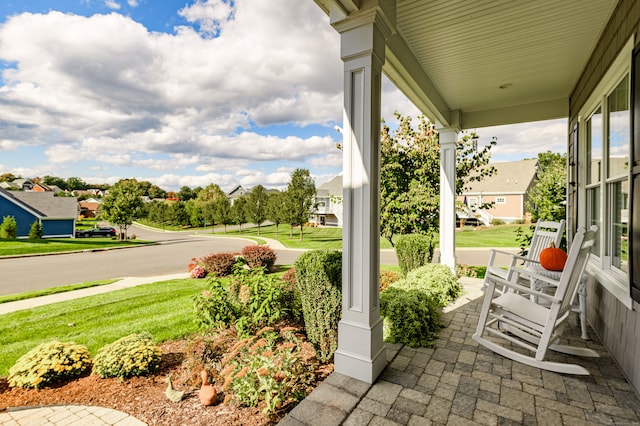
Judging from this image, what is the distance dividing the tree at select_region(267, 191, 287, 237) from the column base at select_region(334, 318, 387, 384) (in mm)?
15104

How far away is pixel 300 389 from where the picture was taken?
203 centimetres

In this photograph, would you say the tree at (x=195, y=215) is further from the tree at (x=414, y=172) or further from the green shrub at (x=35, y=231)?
the tree at (x=414, y=172)

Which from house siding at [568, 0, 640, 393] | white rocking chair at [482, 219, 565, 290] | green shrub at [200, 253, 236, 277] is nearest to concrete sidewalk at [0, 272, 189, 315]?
green shrub at [200, 253, 236, 277]

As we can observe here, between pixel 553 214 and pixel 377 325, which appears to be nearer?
pixel 377 325

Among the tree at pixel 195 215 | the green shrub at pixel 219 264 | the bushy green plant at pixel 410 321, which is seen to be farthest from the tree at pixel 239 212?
the bushy green plant at pixel 410 321

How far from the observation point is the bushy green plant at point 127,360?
2.43 m

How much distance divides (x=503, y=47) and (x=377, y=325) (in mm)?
3093

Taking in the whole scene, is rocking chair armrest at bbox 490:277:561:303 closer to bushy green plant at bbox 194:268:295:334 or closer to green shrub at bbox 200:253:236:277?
bushy green plant at bbox 194:268:295:334

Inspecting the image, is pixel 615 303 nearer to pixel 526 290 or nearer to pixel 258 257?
pixel 526 290

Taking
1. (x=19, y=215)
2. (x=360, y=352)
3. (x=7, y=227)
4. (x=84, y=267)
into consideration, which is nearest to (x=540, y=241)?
(x=360, y=352)

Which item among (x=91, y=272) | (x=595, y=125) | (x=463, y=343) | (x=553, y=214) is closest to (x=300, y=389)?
(x=463, y=343)

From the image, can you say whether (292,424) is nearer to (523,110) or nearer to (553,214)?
(523,110)

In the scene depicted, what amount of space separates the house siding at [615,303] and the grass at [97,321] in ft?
12.1

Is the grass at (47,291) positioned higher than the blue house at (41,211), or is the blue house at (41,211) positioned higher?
the blue house at (41,211)
